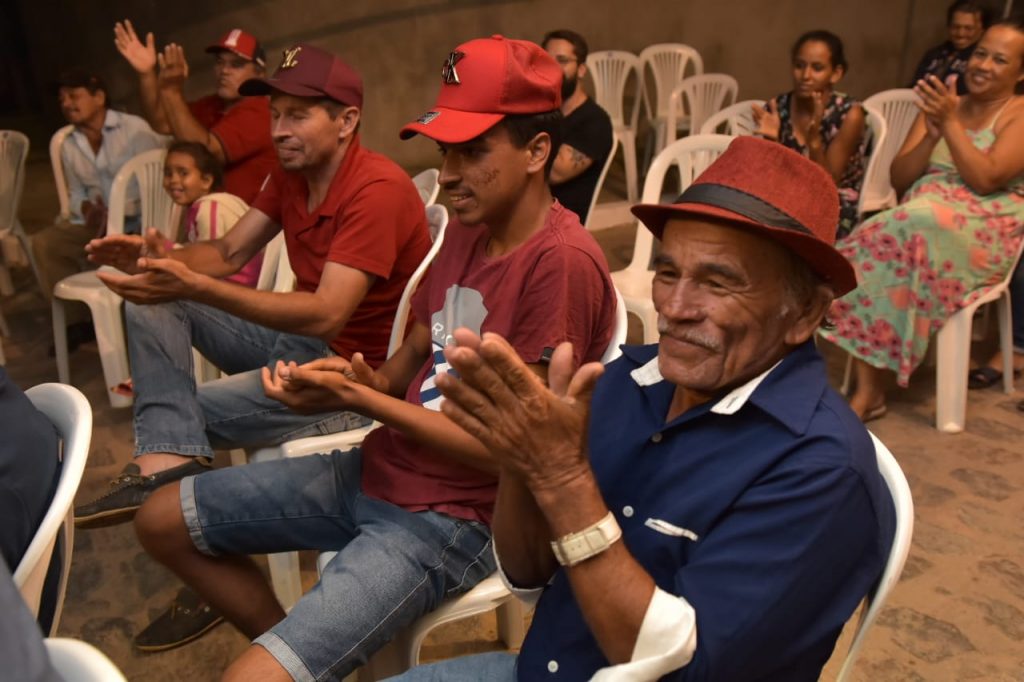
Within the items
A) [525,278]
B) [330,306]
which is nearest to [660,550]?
[525,278]

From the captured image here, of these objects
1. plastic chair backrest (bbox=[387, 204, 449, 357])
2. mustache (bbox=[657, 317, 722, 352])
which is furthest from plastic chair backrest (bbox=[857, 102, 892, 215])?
mustache (bbox=[657, 317, 722, 352])

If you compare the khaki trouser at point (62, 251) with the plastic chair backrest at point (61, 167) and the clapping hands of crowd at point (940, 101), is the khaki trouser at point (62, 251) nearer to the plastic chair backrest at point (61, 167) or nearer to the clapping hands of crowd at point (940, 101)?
the plastic chair backrest at point (61, 167)

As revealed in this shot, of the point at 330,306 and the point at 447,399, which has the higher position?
the point at 447,399

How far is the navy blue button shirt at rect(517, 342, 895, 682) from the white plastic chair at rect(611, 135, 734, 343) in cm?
191

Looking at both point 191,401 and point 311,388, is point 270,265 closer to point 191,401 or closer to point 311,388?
point 191,401

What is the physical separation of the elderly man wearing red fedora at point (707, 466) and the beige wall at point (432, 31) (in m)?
5.38

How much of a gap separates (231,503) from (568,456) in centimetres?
96

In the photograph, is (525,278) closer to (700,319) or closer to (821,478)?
(700,319)

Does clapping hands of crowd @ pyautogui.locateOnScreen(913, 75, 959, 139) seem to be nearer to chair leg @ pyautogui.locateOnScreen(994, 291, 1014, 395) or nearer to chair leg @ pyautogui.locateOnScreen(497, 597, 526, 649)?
chair leg @ pyautogui.locateOnScreen(994, 291, 1014, 395)

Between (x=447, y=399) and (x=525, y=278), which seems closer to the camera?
(x=447, y=399)

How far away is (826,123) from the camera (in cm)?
357

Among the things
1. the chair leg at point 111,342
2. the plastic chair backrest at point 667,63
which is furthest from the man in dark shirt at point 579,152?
the plastic chair backrest at point 667,63

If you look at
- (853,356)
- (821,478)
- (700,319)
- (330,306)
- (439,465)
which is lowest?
(853,356)

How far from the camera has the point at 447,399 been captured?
1.00 meters
